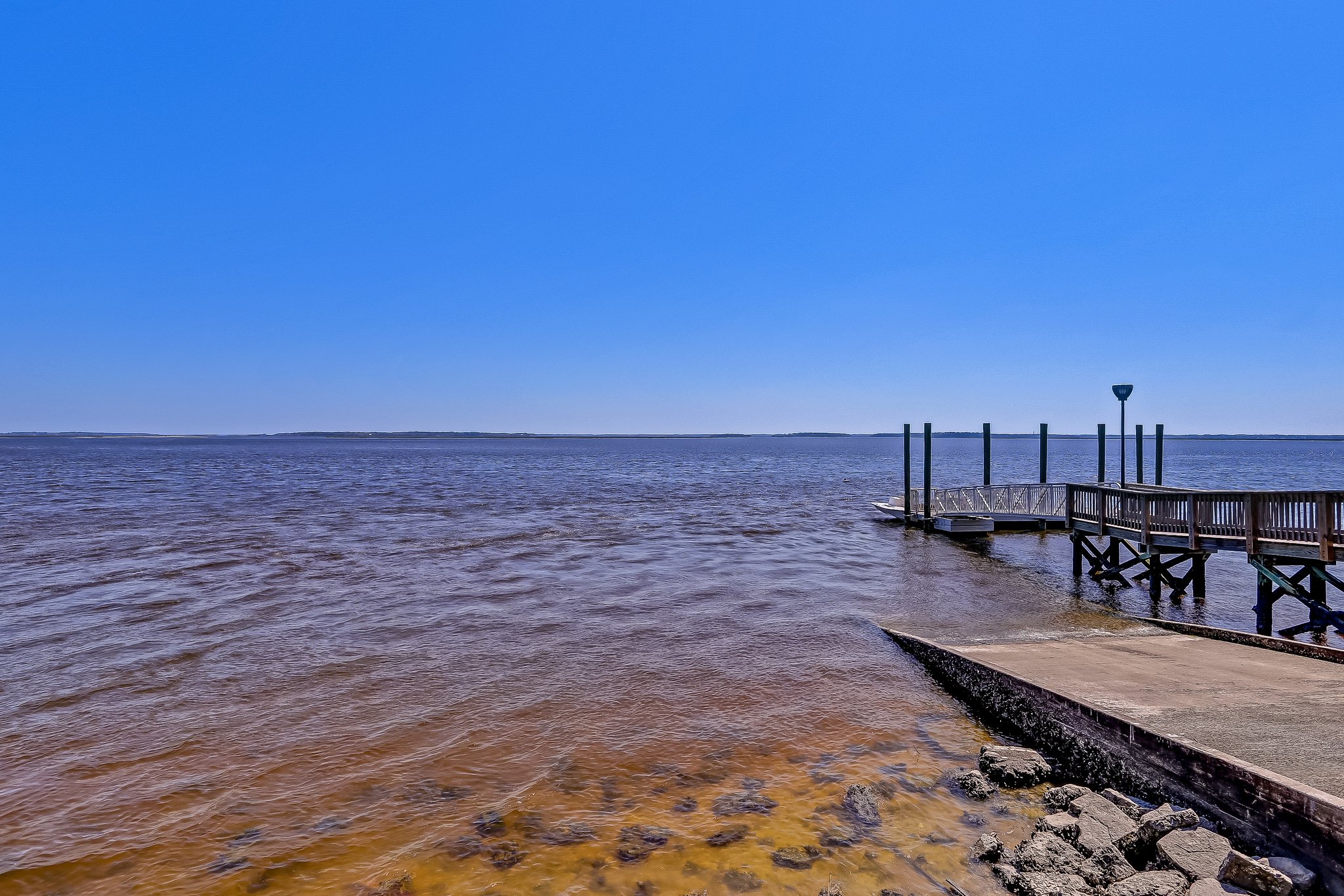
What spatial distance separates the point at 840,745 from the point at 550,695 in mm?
4184

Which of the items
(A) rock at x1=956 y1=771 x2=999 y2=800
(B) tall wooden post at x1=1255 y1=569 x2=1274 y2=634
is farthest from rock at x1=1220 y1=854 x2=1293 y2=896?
(B) tall wooden post at x1=1255 y1=569 x2=1274 y2=634

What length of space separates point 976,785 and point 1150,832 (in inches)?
65.4

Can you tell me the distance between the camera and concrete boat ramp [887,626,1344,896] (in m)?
5.14

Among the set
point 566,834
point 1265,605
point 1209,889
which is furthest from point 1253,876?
point 1265,605

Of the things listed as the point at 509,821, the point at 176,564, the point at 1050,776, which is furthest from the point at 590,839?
the point at 176,564

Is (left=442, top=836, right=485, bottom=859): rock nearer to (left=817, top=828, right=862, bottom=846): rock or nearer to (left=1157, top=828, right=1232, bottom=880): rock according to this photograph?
(left=817, top=828, right=862, bottom=846): rock

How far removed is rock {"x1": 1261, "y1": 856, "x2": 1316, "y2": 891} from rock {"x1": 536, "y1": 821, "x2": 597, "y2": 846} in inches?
207

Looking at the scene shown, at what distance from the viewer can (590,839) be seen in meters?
6.27

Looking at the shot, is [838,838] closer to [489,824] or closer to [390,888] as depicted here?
[489,824]

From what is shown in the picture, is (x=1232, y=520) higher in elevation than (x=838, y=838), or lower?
higher

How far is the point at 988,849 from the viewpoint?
226 inches

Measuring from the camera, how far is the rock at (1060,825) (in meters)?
5.76

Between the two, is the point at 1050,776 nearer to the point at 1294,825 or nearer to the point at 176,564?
the point at 1294,825

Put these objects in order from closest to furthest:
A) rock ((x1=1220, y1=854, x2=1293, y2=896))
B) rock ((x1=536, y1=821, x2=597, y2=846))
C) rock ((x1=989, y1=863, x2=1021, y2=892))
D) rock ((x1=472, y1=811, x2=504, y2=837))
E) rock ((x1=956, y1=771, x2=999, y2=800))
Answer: rock ((x1=1220, y1=854, x2=1293, y2=896)) < rock ((x1=989, y1=863, x2=1021, y2=892)) < rock ((x1=536, y1=821, x2=597, y2=846)) < rock ((x1=472, y1=811, x2=504, y2=837)) < rock ((x1=956, y1=771, x2=999, y2=800))
